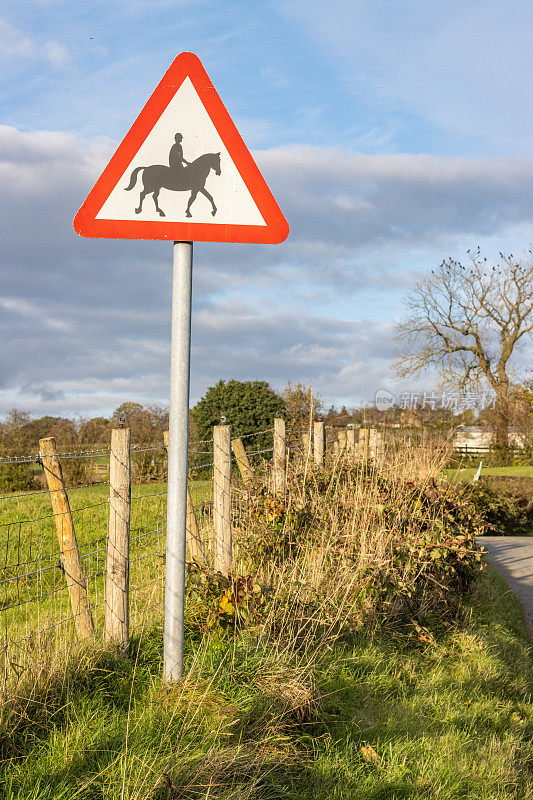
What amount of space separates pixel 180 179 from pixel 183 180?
0.05 ft

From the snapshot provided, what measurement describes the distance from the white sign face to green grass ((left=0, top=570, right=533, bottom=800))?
217 cm

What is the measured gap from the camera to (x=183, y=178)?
3051 mm

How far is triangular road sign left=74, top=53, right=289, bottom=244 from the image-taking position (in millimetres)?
3037

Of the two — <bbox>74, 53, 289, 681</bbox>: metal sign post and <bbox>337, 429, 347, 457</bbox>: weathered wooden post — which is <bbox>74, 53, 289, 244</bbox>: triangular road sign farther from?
<bbox>337, 429, 347, 457</bbox>: weathered wooden post

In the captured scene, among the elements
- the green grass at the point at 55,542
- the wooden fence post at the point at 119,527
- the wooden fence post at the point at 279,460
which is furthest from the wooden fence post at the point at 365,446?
the wooden fence post at the point at 119,527

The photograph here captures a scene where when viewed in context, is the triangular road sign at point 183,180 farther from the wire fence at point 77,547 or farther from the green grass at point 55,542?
the green grass at point 55,542

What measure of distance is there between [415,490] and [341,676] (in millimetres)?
3777

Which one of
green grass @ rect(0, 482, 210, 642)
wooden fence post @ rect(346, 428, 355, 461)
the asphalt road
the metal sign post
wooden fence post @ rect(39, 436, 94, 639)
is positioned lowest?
the asphalt road

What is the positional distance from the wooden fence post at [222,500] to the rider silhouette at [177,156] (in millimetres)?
2619

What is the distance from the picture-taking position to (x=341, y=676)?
4105mm

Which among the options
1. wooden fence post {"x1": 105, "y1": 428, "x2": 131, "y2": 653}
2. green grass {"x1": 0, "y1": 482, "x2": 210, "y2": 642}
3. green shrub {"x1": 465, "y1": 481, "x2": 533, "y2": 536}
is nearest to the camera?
wooden fence post {"x1": 105, "y1": 428, "x2": 131, "y2": 653}

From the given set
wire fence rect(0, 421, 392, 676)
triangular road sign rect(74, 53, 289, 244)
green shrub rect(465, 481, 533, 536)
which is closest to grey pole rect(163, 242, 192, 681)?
triangular road sign rect(74, 53, 289, 244)

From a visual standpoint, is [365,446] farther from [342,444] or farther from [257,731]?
[257,731]

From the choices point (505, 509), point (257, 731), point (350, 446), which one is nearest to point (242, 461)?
point (350, 446)
